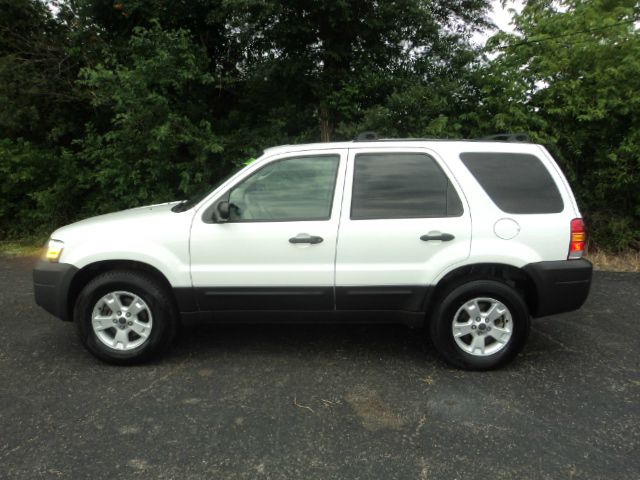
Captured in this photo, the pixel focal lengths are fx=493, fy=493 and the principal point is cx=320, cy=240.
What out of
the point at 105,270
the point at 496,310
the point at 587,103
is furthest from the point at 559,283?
the point at 587,103

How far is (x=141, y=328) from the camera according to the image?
383 centimetres

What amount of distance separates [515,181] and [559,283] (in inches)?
32.8

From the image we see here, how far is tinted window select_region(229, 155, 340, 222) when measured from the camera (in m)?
3.77

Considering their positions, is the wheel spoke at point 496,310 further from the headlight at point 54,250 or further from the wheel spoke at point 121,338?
the headlight at point 54,250

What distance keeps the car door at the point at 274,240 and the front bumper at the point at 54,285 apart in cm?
97

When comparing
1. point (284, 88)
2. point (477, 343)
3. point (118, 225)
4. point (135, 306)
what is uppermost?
point (284, 88)

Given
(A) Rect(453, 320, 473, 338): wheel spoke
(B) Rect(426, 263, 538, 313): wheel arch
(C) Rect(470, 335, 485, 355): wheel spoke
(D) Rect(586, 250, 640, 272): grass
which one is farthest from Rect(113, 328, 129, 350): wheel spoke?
(D) Rect(586, 250, 640, 272): grass

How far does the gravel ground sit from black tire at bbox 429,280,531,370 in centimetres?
11

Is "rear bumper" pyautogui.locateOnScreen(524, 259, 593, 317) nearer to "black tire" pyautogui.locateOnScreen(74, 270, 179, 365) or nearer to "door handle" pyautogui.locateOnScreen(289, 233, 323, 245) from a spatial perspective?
"door handle" pyautogui.locateOnScreen(289, 233, 323, 245)

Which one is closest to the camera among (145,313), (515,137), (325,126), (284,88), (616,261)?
(145,313)

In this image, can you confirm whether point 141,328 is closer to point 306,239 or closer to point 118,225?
point 118,225

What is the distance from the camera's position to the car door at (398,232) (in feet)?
12.1

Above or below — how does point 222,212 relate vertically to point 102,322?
above

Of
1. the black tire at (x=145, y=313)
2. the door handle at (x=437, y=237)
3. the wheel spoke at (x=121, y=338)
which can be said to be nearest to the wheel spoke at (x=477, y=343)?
the door handle at (x=437, y=237)
